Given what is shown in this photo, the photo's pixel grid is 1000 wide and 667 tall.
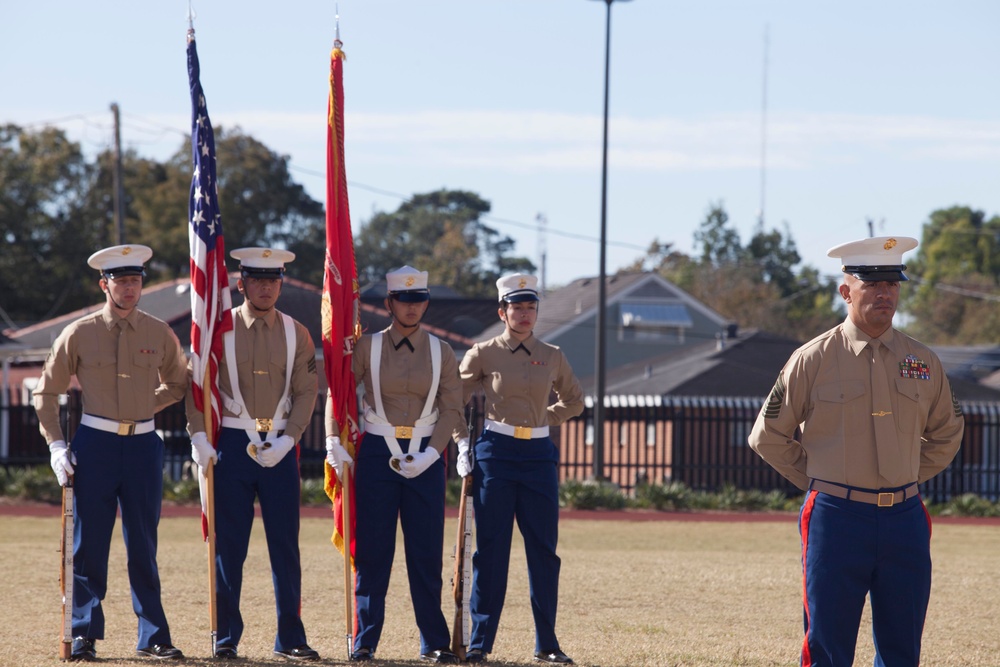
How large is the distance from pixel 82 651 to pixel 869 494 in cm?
414

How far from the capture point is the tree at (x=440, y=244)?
69.6 metres

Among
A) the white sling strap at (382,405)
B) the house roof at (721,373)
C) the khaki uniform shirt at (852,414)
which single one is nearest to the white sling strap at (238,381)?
the white sling strap at (382,405)

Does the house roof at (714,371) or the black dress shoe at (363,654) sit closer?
the black dress shoe at (363,654)

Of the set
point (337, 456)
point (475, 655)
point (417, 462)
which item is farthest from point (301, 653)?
point (417, 462)

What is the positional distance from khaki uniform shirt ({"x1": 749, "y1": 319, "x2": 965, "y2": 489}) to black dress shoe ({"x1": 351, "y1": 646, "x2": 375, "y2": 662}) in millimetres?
2630

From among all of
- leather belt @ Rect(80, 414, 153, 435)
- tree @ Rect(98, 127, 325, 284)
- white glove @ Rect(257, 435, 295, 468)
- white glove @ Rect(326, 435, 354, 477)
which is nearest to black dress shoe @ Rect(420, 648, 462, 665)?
white glove @ Rect(326, 435, 354, 477)

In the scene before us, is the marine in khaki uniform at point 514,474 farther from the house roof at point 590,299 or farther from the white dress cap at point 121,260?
the house roof at point 590,299

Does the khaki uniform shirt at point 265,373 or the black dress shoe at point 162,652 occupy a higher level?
the khaki uniform shirt at point 265,373

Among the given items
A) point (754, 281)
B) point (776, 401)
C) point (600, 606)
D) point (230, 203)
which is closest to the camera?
point (776, 401)

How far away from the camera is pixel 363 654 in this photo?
7246 millimetres

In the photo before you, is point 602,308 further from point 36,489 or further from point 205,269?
point 205,269

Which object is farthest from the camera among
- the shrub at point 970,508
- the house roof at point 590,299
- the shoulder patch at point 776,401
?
the house roof at point 590,299

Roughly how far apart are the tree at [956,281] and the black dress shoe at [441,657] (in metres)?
57.1

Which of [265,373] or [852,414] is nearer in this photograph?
[852,414]
